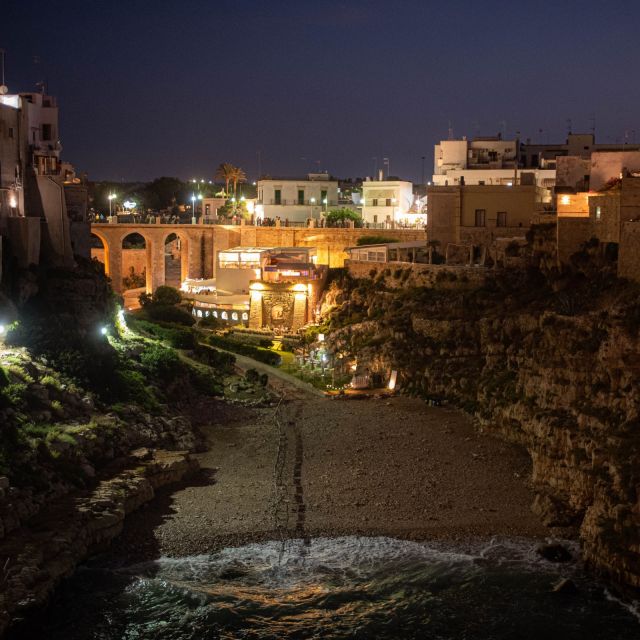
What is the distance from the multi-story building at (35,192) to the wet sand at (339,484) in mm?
10435

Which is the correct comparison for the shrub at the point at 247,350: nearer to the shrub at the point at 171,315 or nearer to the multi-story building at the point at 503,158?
the shrub at the point at 171,315

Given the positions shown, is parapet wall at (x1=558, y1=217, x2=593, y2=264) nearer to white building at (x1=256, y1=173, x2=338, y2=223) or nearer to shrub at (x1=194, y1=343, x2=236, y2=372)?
shrub at (x1=194, y1=343, x2=236, y2=372)

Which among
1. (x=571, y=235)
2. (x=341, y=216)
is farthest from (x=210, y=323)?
(x=571, y=235)

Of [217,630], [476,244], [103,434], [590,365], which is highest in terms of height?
[476,244]

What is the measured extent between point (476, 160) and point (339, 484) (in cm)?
4089

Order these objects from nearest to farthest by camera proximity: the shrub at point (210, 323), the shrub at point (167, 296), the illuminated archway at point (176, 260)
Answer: the shrub at point (210, 323), the shrub at point (167, 296), the illuminated archway at point (176, 260)

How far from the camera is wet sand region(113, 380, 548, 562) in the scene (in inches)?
1179

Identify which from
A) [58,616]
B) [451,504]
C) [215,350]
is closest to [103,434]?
[58,616]

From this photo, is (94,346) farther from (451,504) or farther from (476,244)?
(476,244)

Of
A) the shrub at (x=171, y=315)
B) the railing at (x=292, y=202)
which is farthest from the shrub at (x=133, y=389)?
the railing at (x=292, y=202)

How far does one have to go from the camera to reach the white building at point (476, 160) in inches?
2601

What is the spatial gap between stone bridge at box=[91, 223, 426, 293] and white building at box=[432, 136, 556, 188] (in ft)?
22.4

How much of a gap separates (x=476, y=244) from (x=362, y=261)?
Result: 6971 millimetres

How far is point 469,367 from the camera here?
43375 mm
